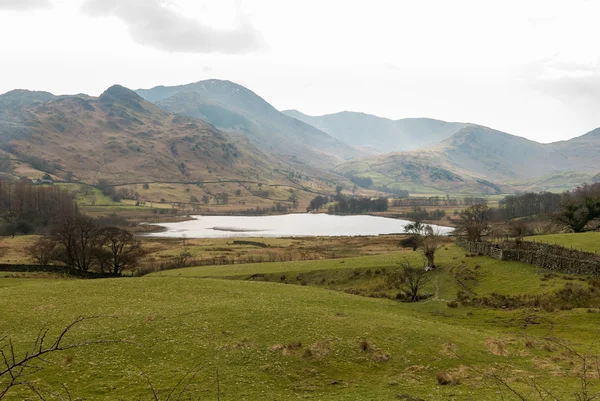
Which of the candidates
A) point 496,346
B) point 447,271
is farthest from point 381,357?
point 447,271

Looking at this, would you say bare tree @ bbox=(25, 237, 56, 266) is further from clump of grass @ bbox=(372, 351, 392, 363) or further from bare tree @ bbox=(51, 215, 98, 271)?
clump of grass @ bbox=(372, 351, 392, 363)

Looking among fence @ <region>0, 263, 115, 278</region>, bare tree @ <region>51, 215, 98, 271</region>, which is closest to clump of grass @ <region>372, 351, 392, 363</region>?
fence @ <region>0, 263, 115, 278</region>

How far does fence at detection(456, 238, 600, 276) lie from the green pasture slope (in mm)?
6272

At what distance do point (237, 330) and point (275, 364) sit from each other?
19.7ft

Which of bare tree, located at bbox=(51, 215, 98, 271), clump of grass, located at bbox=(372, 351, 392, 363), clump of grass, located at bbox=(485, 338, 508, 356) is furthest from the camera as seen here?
bare tree, located at bbox=(51, 215, 98, 271)

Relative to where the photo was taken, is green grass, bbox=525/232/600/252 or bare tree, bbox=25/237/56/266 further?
bare tree, bbox=25/237/56/266

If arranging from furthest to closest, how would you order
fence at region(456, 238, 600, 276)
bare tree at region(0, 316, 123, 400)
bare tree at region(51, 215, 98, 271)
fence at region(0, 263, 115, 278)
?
bare tree at region(51, 215, 98, 271)
fence at region(0, 263, 115, 278)
fence at region(456, 238, 600, 276)
bare tree at region(0, 316, 123, 400)

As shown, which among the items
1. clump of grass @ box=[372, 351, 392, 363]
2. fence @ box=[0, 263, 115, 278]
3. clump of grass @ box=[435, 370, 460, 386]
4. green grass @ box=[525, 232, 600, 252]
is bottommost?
fence @ box=[0, 263, 115, 278]

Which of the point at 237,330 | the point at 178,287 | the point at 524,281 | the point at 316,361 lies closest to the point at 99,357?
the point at 237,330

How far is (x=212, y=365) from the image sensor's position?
25172 millimetres

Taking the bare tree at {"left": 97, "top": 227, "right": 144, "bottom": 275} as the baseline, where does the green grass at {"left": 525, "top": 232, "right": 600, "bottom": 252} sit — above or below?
above

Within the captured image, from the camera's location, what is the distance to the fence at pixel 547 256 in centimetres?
4597

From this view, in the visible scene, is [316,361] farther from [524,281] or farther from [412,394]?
[524,281]

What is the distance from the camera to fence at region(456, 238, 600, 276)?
1810 inches
